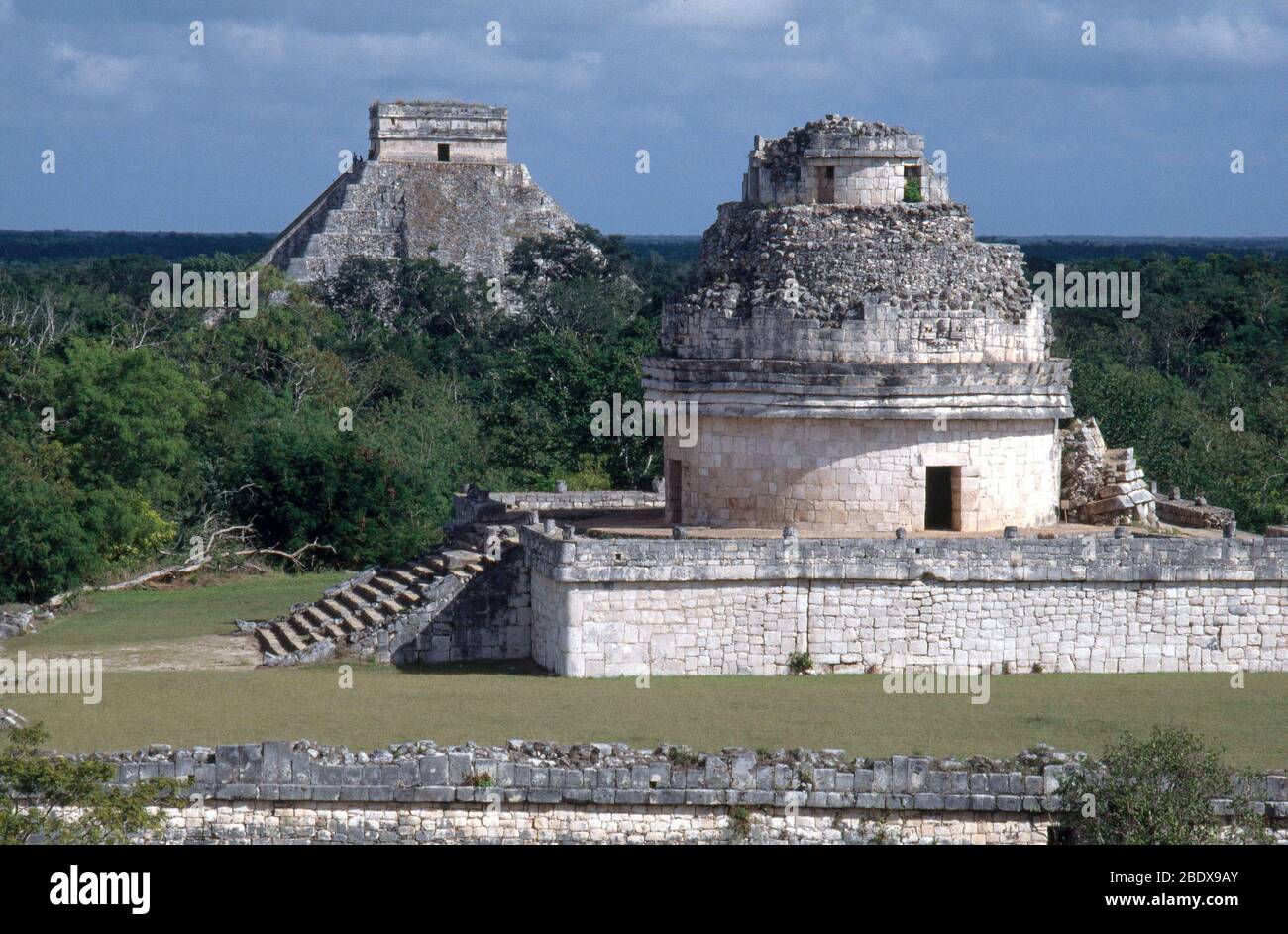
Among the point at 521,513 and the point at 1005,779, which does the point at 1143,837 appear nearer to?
the point at 1005,779

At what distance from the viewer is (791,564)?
21.5 meters

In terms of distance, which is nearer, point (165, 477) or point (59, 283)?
point (165, 477)

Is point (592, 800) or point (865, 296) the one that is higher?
point (865, 296)

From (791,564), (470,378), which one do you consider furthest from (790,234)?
(470,378)

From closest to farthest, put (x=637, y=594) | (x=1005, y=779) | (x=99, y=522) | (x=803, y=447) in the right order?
(x=1005, y=779), (x=637, y=594), (x=803, y=447), (x=99, y=522)

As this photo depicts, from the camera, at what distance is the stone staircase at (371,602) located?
22703mm

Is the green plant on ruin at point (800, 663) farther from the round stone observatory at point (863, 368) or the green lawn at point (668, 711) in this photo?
the round stone observatory at point (863, 368)

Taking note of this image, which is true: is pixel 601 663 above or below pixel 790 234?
below

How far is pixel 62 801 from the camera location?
52.4 feet

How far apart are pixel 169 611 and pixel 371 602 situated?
4.06m

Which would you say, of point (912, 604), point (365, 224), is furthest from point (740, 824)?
point (365, 224)

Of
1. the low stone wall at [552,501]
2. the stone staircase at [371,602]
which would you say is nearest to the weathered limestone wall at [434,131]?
the low stone wall at [552,501]

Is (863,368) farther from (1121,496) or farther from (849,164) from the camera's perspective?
(1121,496)
